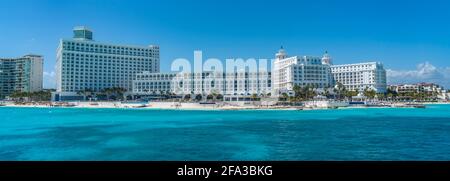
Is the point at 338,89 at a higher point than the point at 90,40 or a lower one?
lower

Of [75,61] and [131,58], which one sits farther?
[131,58]

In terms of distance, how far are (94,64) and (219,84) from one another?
128ft

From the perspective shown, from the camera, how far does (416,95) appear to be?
99.9 m

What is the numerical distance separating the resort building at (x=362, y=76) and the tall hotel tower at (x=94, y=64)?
6018cm

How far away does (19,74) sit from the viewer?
10869 centimetres

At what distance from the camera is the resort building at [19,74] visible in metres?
107

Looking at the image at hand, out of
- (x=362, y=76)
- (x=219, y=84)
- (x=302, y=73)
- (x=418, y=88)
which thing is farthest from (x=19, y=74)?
(x=418, y=88)

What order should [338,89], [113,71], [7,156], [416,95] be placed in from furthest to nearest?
1. [113,71]
2. [416,95]
3. [338,89]
4. [7,156]

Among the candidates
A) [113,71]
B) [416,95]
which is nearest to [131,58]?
[113,71]

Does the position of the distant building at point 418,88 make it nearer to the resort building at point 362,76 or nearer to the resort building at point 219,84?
the resort building at point 362,76
